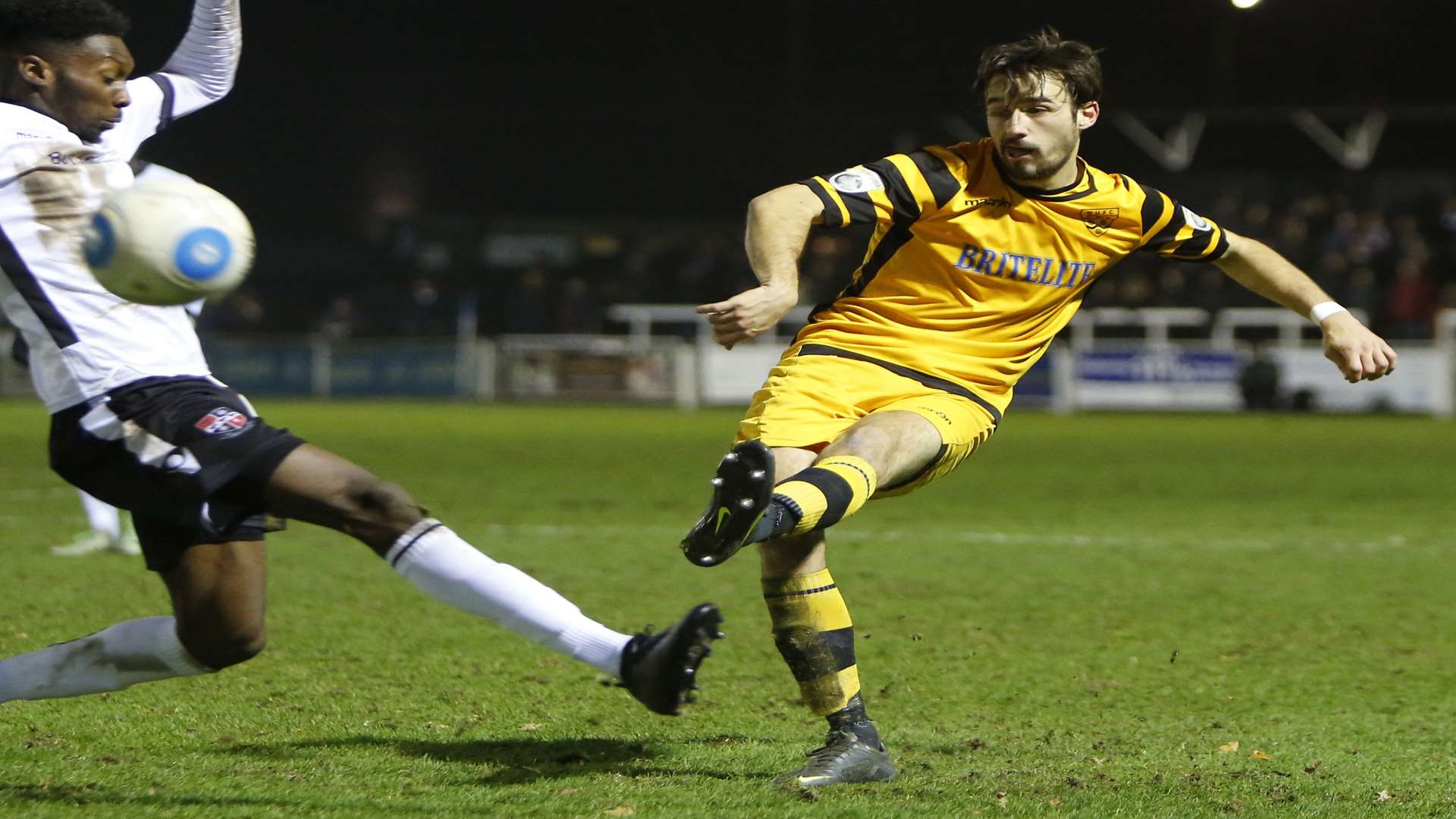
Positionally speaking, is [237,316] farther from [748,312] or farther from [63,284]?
[748,312]

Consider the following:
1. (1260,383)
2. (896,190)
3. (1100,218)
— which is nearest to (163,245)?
(896,190)

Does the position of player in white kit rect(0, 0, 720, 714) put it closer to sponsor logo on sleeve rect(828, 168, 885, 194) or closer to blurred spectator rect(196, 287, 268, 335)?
sponsor logo on sleeve rect(828, 168, 885, 194)

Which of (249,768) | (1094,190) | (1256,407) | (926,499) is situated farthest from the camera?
(1256,407)

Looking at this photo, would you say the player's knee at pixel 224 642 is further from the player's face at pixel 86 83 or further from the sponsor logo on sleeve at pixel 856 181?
the sponsor logo on sleeve at pixel 856 181

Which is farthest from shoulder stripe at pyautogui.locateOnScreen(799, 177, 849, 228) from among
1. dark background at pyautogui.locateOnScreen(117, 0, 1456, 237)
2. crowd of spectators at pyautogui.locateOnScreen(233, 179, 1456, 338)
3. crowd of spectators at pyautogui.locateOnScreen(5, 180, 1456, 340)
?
dark background at pyautogui.locateOnScreen(117, 0, 1456, 237)

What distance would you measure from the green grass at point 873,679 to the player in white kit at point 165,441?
0.49m

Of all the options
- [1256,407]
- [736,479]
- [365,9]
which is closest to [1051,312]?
[736,479]

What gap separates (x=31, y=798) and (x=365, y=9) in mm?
27356

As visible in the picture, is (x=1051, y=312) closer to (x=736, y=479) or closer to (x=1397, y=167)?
(x=736, y=479)

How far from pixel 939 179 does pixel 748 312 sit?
93cm

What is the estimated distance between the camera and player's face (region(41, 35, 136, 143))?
3.83m

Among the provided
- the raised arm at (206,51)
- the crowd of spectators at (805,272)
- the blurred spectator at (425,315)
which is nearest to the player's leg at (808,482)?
the raised arm at (206,51)

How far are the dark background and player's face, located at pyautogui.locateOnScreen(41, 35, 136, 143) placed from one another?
2351 centimetres

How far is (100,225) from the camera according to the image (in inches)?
137
